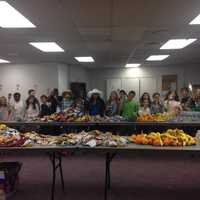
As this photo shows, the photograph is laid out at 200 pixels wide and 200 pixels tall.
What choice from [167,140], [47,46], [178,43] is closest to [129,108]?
[178,43]

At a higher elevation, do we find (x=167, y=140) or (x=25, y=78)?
(x=25, y=78)

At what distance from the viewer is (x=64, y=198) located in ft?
12.6

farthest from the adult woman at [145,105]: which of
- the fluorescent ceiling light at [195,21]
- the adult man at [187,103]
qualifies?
the fluorescent ceiling light at [195,21]

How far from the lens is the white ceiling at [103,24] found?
161 inches

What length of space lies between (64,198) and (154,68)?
1015 cm

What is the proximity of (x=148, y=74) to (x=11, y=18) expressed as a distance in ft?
30.4

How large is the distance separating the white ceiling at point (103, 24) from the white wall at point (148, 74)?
491cm

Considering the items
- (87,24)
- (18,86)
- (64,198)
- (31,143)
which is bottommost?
(64,198)

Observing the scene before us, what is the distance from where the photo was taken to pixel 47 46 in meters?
7.46

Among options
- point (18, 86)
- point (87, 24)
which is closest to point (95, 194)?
point (87, 24)

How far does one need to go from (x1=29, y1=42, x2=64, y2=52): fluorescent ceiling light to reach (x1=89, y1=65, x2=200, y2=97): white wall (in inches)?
226

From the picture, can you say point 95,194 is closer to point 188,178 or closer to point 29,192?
point 29,192

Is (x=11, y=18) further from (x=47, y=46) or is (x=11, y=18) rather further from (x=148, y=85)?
(x=148, y=85)

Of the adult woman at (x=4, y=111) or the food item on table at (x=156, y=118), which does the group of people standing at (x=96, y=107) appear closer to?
the adult woman at (x=4, y=111)
